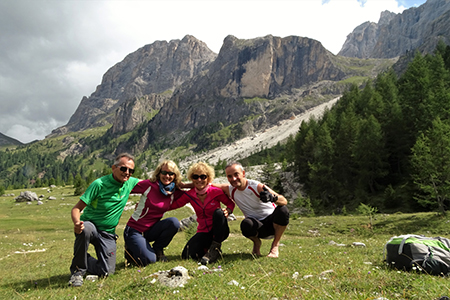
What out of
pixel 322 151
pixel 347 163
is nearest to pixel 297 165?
pixel 322 151

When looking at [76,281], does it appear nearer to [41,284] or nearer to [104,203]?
[41,284]

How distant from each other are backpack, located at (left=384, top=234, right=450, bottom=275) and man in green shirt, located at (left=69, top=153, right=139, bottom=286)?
7.04m

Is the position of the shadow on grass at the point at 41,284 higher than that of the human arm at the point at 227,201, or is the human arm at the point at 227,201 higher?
the human arm at the point at 227,201

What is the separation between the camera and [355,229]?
22.2 m

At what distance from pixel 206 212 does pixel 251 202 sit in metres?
1.41

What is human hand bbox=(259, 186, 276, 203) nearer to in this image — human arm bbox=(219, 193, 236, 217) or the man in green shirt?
human arm bbox=(219, 193, 236, 217)

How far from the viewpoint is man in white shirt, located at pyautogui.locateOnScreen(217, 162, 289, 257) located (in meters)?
7.61

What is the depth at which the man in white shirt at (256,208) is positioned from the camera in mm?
7605

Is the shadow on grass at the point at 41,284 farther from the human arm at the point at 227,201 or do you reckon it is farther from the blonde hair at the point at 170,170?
the human arm at the point at 227,201

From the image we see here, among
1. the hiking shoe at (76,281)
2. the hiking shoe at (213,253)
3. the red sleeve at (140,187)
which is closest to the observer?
the hiking shoe at (76,281)

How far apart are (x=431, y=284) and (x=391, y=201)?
1548 inches

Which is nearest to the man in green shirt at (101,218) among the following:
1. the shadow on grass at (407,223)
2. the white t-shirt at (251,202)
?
the white t-shirt at (251,202)

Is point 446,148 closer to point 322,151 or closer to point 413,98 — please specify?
point 413,98

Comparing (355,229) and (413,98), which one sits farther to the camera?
(413,98)
